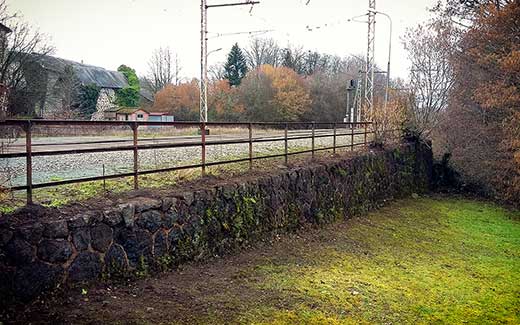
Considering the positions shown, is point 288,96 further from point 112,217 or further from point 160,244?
point 112,217

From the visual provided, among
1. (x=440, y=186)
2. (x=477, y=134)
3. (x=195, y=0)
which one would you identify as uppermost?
(x=195, y=0)

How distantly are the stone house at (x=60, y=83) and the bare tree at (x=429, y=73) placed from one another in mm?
18162

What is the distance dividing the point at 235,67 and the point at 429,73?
29805mm

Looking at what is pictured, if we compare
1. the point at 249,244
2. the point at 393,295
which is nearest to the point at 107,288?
the point at 249,244

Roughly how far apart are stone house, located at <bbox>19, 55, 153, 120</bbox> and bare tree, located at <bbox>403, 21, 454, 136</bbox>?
59.6 feet

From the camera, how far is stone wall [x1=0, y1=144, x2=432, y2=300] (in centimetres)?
482

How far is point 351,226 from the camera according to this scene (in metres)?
11.4

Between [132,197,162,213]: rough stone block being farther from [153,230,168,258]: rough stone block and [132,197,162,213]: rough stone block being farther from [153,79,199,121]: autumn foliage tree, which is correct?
[153,79,199,121]: autumn foliage tree

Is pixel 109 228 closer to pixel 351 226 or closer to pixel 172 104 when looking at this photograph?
pixel 351 226

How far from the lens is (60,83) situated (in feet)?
98.8

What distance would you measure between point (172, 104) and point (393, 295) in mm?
31681

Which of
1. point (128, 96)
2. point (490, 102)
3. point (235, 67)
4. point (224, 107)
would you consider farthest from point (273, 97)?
point (490, 102)

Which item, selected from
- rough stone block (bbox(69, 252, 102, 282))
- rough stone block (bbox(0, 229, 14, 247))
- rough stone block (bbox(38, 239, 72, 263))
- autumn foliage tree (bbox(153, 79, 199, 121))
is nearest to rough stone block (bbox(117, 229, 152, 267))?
rough stone block (bbox(69, 252, 102, 282))

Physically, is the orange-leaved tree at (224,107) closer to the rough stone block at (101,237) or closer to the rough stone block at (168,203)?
the rough stone block at (168,203)
